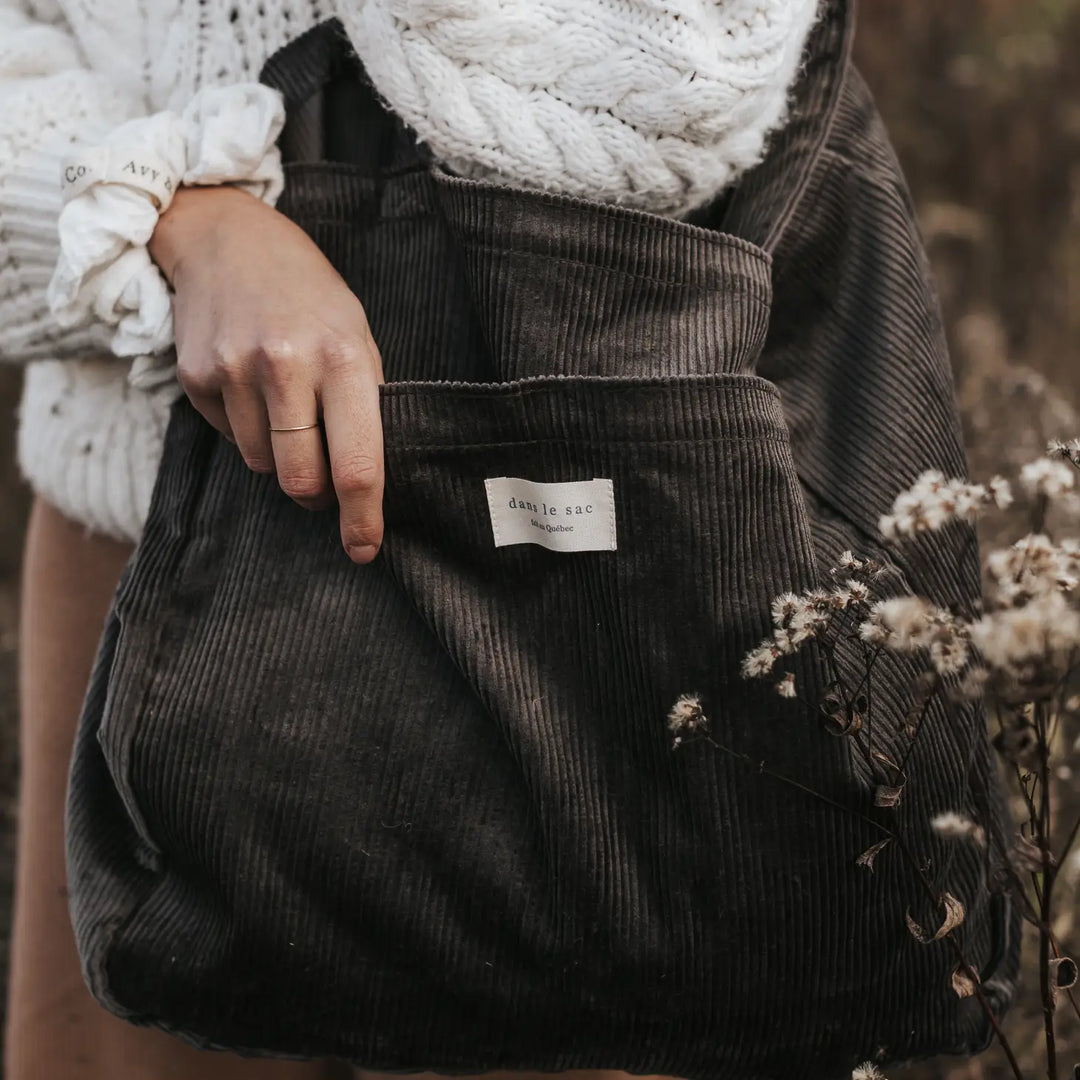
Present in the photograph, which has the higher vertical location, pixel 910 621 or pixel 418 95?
pixel 418 95

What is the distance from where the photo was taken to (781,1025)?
86cm

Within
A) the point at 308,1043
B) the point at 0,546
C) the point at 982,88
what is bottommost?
the point at 0,546

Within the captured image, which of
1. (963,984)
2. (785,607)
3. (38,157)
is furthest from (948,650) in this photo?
(38,157)

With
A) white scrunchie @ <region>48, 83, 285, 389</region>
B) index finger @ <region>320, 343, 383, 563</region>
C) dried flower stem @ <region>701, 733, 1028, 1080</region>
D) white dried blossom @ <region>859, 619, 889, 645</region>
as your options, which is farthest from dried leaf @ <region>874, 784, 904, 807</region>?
white scrunchie @ <region>48, 83, 285, 389</region>

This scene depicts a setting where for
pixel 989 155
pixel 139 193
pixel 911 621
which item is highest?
pixel 139 193

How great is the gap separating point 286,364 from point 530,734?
1.03 ft

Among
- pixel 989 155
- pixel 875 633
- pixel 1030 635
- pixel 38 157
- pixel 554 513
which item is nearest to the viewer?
pixel 1030 635

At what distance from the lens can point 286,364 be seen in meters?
0.79

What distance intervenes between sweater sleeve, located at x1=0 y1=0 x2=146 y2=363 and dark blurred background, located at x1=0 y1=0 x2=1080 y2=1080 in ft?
6.61

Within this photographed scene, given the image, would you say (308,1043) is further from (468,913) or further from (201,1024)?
(468,913)

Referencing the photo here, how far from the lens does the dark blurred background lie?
3033 millimetres

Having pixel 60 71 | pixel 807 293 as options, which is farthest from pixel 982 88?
pixel 60 71

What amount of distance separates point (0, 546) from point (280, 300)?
8.48ft

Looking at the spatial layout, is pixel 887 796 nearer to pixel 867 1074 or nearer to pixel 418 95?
pixel 867 1074
